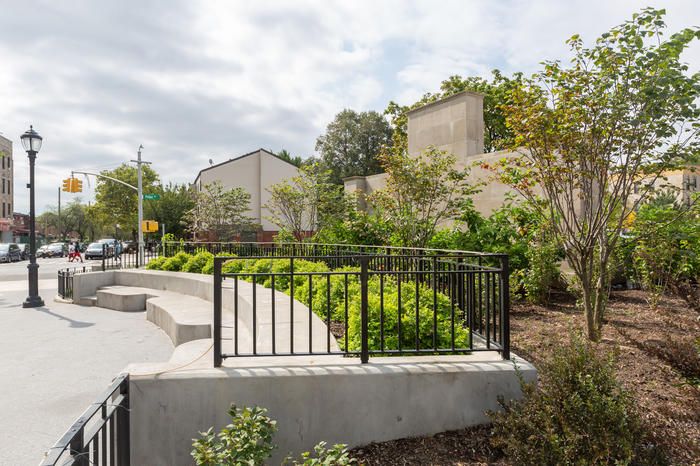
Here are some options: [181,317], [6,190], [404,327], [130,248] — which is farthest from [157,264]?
[6,190]

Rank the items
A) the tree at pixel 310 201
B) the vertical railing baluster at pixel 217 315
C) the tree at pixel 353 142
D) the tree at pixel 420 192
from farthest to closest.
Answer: the tree at pixel 353 142 → the tree at pixel 310 201 → the tree at pixel 420 192 → the vertical railing baluster at pixel 217 315

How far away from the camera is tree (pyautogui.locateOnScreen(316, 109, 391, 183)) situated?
38.5 meters

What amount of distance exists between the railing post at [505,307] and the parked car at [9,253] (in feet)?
135

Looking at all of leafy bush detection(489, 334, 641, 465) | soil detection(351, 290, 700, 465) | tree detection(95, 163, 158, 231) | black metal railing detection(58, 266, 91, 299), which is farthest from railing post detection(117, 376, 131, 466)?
tree detection(95, 163, 158, 231)

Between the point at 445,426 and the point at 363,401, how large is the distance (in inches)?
28.5

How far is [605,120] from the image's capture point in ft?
16.2

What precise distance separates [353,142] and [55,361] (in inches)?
1362

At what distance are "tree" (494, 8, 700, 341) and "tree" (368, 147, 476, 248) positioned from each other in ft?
12.6

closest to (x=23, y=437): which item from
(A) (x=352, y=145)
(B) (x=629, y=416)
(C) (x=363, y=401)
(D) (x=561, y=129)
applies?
(C) (x=363, y=401)

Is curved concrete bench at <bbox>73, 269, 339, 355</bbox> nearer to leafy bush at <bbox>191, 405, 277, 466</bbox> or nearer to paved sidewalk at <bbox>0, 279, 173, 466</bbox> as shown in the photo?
paved sidewalk at <bbox>0, 279, 173, 466</bbox>

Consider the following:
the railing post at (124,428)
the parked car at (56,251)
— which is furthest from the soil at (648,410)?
the parked car at (56,251)

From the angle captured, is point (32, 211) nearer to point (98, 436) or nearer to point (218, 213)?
point (98, 436)

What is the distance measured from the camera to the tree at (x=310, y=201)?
1381 centimetres

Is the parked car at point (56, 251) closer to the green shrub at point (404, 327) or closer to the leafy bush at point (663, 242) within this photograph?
the green shrub at point (404, 327)
